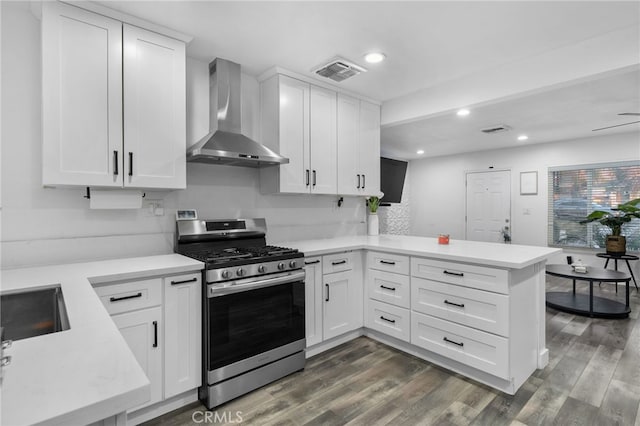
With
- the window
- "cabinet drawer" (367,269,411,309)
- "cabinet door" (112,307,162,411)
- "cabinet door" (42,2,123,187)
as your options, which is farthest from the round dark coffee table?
"cabinet door" (42,2,123,187)

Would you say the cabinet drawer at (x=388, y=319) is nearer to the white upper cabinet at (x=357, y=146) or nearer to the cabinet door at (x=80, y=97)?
the white upper cabinet at (x=357, y=146)

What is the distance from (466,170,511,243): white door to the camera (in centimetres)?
630

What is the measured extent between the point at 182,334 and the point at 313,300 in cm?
107

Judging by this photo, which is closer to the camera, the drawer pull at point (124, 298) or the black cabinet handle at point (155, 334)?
the drawer pull at point (124, 298)

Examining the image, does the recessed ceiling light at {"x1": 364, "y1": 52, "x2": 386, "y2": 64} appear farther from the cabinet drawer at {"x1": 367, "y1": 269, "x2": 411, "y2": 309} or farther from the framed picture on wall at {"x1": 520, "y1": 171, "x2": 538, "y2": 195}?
the framed picture on wall at {"x1": 520, "y1": 171, "x2": 538, "y2": 195}

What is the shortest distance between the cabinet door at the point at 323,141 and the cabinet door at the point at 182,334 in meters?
1.53

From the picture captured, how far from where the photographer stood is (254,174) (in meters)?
3.20

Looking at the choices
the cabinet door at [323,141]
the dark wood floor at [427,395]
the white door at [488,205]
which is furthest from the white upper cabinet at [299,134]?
the white door at [488,205]

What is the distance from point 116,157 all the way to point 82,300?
1.17 m

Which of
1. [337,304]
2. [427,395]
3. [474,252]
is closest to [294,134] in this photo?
[337,304]

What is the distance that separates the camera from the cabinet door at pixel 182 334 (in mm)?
2074

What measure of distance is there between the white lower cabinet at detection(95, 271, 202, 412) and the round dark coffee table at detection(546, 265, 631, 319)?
12.5 feet

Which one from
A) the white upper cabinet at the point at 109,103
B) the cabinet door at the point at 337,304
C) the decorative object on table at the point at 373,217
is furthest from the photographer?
the decorative object on table at the point at 373,217

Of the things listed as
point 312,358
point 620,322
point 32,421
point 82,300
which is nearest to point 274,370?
point 312,358
